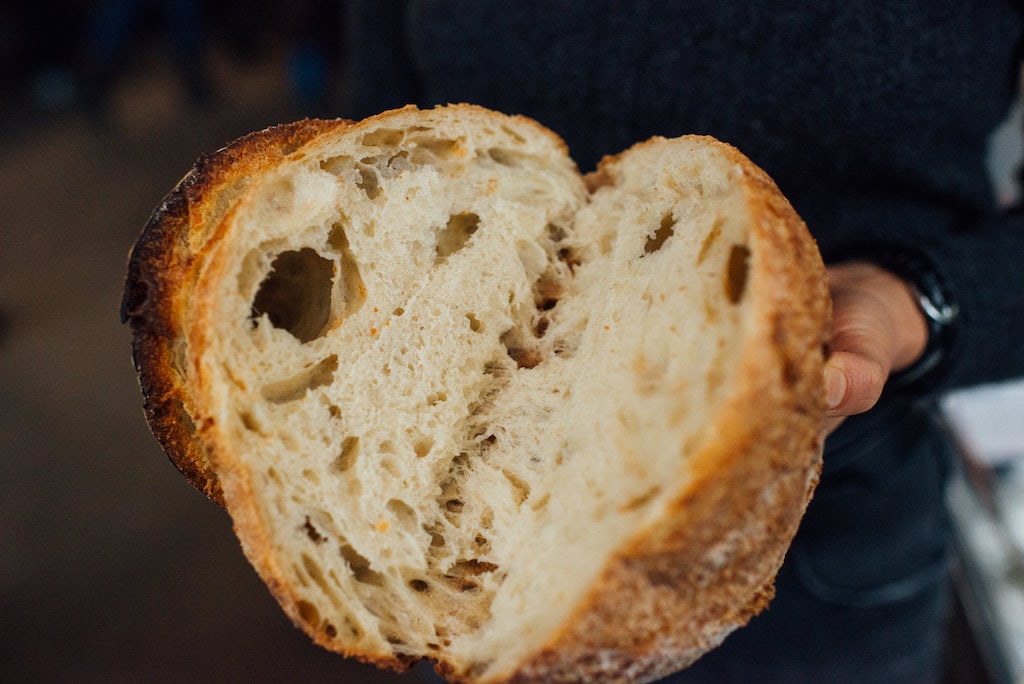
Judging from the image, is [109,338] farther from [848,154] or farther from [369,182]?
[848,154]

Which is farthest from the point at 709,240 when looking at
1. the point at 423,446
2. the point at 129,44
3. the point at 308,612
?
the point at 129,44

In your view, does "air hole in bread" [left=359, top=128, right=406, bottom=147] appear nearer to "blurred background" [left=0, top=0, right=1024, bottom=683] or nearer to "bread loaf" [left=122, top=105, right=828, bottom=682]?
"bread loaf" [left=122, top=105, right=828, bottom=682]

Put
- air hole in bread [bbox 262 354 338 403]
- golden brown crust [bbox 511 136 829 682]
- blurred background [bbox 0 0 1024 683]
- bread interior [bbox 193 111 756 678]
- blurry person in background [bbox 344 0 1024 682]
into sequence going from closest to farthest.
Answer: golden brown crust [bbox 511 136 829 682] → bread interior [bbox 193 111 756 678] → air hole in bread [bbox 262 354 338 403] → blurry person in background [bbox 344 0 1024 682] → blurred background [bbox 0 0 1024 683]

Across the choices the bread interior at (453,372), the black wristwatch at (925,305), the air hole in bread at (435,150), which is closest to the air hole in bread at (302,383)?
the bread interior at (453,372)

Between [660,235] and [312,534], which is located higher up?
[660,235]

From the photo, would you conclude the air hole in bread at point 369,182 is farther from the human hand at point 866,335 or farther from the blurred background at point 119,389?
the blurred background at point 119,389

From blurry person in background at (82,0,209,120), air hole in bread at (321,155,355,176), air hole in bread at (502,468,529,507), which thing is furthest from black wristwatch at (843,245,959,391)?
blurry person in background at (82,0,209,120)

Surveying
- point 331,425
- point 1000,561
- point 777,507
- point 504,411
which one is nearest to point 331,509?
point 331,425
